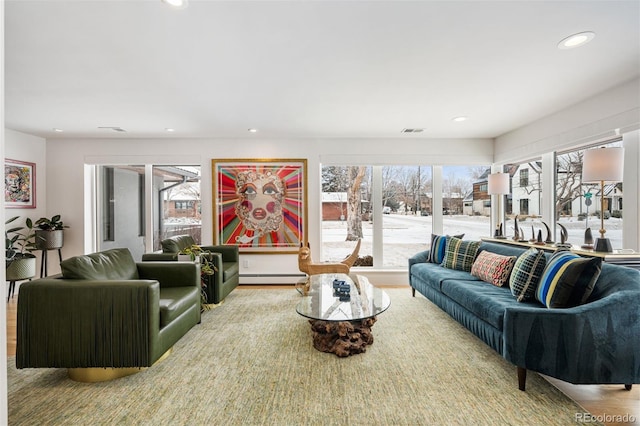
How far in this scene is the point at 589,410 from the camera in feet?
5.99

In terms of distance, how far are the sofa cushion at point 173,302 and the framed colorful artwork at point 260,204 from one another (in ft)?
6.84

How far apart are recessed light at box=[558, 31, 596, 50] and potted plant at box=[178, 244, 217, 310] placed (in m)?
3.64

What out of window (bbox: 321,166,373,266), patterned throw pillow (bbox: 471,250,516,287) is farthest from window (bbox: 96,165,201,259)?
patterned throw pillow (bbox: 471,250,516,287)

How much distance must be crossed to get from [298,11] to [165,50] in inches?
42.6

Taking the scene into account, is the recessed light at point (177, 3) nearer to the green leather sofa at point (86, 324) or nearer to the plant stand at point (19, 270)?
the green leather sofa at point (86, 324)

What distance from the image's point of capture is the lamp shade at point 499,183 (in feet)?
13.2

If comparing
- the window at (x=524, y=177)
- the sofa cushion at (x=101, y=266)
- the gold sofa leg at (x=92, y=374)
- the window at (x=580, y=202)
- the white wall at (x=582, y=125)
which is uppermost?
the white wall at (x=582, y=125)

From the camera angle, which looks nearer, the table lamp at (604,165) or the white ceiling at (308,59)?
the white ceiling at (308,59)

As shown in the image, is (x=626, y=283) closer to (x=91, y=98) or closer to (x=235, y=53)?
(x=235, y=53)

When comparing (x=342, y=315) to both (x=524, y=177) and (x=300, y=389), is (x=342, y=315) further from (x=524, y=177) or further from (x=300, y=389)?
(x=524, y=177)

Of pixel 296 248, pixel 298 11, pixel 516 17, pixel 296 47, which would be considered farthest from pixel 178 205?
pixel 516 17

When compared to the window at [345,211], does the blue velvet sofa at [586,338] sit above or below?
below

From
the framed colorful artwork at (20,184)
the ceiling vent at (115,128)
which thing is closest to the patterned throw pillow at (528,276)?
the ceiling vent at (115,128)

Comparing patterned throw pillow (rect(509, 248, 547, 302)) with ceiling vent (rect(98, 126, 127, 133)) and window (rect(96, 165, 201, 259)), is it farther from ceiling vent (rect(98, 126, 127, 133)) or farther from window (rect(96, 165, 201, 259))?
ceiling vent (rect(98, 126, 127, 133))
